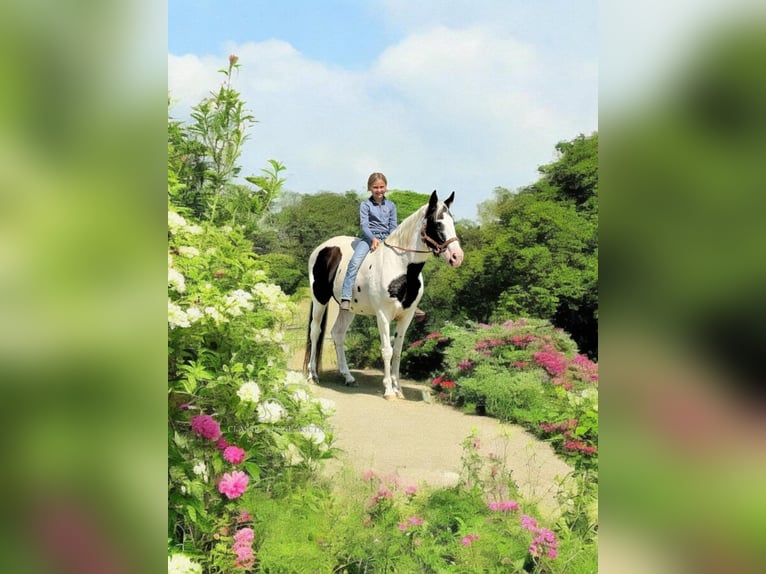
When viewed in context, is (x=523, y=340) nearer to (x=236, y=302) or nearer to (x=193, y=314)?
(x=236, y=302)

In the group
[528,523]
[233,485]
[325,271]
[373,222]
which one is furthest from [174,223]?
[325,271]

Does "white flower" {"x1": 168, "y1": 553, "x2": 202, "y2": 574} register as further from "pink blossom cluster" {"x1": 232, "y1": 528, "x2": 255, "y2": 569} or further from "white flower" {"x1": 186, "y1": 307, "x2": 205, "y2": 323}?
"white flower" {"x1": 186, "y1": 307, "x2": 205, "y2": 323}

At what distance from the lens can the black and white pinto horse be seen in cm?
432

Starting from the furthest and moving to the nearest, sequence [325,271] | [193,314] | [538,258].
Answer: [538,258] → [325,271] → [193,314]

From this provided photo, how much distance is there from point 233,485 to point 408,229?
104 inches

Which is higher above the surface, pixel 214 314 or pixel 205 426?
pixel 214 314

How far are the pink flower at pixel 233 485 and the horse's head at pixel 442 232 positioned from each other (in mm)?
2270

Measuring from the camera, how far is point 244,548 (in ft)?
7.75

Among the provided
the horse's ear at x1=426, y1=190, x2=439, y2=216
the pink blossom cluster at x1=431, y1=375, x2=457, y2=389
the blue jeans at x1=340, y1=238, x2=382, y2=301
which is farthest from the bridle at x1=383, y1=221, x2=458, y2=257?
the pink blossom cluster at x1=431, y1=375, x2=457, y2=389

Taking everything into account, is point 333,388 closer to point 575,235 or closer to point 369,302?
point 369,302

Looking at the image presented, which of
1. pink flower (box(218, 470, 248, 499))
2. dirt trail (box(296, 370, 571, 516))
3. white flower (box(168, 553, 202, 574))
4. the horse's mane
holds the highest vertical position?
the horse's mane
